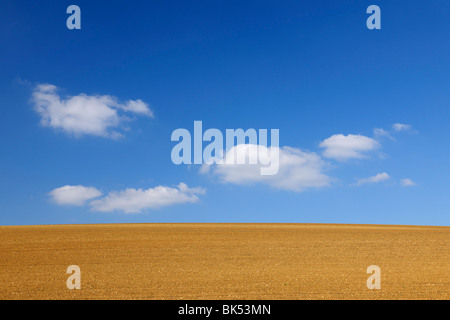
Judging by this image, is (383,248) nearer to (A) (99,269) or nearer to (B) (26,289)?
(A) (99,269)

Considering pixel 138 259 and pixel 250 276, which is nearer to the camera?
pixel 250 276

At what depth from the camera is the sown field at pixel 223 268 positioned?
1714 cm

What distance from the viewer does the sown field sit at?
17141 millimetres

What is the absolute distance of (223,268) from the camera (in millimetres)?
23047

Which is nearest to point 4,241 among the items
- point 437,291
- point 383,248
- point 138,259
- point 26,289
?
point 138,259

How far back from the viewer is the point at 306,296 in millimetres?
16359
